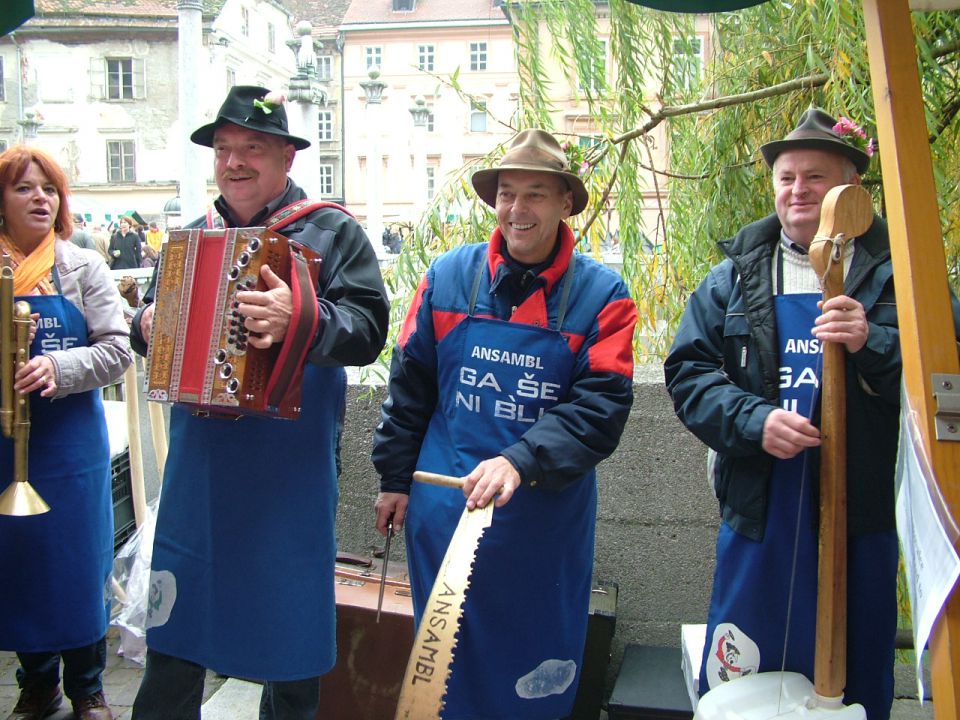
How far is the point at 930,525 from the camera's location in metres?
1.97

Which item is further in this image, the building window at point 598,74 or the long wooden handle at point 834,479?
the building window at point 598,74

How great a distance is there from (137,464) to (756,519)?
10.8ft

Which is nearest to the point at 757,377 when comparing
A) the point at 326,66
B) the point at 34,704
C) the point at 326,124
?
the point at 34,704

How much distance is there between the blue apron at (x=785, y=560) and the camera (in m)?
→ 2.67

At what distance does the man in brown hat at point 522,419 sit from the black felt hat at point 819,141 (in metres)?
0.62

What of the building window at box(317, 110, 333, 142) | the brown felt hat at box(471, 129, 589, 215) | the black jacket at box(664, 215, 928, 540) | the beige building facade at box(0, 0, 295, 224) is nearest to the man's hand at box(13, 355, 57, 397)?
the brown felt hat at box(471, 129, 589, 215)

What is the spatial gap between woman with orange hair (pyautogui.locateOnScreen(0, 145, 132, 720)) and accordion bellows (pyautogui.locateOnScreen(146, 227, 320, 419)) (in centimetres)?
94

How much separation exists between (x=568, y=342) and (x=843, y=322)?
782 mm

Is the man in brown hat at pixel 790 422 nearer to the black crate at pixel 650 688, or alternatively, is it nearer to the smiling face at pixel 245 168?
the black crate at pixel 650 688

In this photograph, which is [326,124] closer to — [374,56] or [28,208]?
[374,56]

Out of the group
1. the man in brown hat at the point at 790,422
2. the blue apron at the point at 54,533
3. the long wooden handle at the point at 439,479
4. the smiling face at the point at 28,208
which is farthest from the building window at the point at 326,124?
the long wooden handle at the point at 439,479

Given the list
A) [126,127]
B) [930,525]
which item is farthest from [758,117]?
[126,127]

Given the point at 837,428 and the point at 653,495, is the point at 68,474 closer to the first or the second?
the point at 653,495

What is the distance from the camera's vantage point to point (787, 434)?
2508mm
